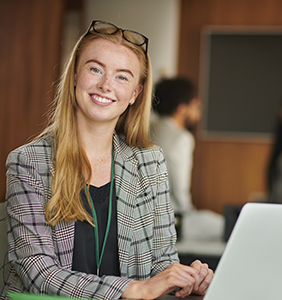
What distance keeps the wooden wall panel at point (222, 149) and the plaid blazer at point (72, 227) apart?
4282 millimetres

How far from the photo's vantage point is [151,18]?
500cm

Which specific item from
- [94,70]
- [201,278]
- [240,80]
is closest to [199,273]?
[201,278]

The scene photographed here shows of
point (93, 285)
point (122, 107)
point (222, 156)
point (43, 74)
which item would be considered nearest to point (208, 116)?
point (222, 156)

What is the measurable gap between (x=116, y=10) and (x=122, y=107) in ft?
12.4

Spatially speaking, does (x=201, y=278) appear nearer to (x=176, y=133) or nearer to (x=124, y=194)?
(x=124, y=194)

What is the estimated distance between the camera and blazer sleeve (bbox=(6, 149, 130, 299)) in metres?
1.04

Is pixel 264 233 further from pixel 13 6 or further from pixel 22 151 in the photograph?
pixel 13 6

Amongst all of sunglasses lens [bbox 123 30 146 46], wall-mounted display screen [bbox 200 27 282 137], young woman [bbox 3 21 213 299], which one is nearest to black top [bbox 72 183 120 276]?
young woman [bbox 3 21 213 299]

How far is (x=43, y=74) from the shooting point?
3436 millimetres

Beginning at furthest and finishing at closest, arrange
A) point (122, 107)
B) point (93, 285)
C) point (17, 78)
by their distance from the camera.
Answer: point (17, 78)
point (122, 107)
point (93, 285)

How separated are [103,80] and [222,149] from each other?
447 cm

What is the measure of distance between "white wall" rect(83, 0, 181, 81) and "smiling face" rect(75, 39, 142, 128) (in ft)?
11.3

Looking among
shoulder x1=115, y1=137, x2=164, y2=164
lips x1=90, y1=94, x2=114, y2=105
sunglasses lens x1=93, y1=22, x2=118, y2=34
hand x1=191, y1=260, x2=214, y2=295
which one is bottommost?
hand x1=191, y1=260, x2=214, y2=295

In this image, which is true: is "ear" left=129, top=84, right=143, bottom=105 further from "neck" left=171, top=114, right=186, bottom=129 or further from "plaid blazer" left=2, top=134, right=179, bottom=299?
"neck" left=171, top=114, right=186, bottom=129
